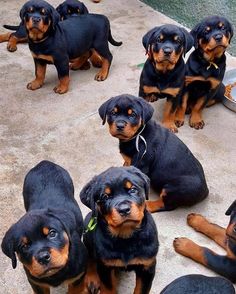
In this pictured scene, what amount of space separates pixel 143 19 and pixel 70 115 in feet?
7.30

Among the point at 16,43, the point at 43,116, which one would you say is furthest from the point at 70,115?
the point at 16,43

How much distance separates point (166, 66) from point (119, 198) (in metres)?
1.83

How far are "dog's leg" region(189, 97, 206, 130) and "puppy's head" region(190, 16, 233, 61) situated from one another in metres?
0.45

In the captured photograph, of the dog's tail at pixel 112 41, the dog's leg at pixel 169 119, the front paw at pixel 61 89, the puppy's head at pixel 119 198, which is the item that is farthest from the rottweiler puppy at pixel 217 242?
the dog's tail at pixel 112 41

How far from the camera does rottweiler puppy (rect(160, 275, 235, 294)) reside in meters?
2.37

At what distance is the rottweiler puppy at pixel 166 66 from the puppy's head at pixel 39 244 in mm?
1934

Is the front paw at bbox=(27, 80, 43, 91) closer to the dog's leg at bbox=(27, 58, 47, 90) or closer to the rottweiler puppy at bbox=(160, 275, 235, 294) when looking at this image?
the dog's leg at bbox=(27, 58, 47, 90)

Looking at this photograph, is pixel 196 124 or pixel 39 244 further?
pixel 196 124

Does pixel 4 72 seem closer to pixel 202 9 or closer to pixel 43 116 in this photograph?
pixel 43 116

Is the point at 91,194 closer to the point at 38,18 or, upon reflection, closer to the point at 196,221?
the point at 196,221

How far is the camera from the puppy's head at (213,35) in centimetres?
396

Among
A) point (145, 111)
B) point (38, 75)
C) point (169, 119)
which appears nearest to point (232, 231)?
point (145, 111)

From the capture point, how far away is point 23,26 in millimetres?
5246

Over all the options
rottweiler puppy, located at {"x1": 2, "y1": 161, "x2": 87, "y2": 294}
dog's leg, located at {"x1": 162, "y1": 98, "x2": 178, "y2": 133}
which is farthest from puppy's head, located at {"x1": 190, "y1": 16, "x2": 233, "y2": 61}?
rottweiler puppy, located at {"x1": 2, "y1": 161, "x2": 87, "y2": 294}
